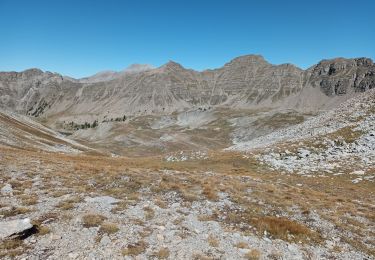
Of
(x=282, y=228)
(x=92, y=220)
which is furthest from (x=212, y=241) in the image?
(x=92, y=220)

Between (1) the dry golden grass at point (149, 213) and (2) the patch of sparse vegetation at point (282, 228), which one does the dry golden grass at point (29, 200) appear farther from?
(2) the patch of sparse vegetation at point (282, 228)

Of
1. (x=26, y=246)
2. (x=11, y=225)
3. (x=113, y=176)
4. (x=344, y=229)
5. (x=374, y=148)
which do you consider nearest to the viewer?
(x=26, y=246)

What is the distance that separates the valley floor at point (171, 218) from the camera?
13.8 meters

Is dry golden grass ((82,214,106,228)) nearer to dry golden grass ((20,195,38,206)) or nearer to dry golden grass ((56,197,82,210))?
dry golden grass ((56,197,82,210))

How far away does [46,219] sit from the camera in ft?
52.0

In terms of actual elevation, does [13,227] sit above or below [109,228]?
above

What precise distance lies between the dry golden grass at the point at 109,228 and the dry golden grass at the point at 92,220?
1.37ft

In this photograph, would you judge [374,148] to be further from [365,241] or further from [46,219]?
[46,219]

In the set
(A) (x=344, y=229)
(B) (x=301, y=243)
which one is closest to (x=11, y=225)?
(B) (x=301, y=243)

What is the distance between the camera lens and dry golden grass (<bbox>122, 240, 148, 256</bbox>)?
13.2 m

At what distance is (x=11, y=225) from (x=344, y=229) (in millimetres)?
17289

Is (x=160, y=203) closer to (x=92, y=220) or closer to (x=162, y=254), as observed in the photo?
(x=92, y=220)

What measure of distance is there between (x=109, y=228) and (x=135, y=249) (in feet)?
7.57

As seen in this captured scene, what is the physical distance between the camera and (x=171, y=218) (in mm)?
17547
